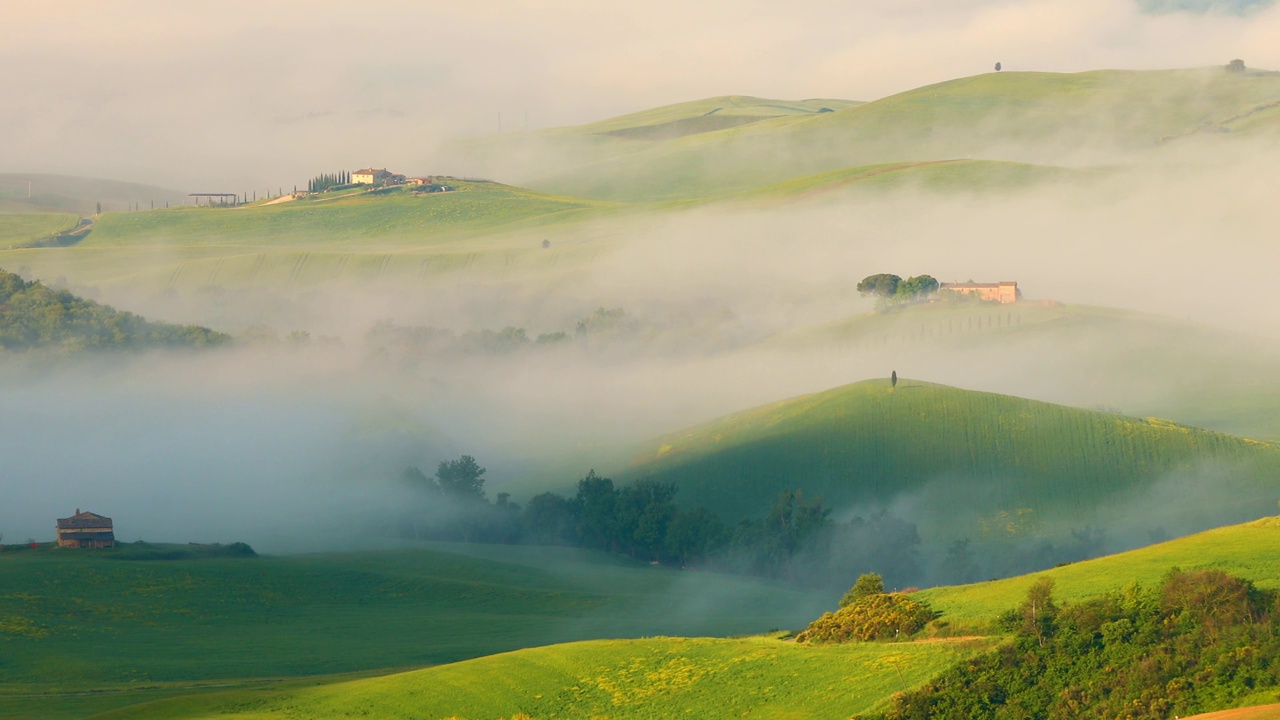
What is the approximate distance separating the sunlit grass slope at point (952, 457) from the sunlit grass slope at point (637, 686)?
75538 millimetres

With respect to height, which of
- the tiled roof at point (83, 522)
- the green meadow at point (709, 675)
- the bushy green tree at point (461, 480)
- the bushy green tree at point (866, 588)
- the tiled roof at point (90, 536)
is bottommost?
the green meadow at point (709, 675)

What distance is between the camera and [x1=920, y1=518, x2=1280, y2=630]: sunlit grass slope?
240 ft

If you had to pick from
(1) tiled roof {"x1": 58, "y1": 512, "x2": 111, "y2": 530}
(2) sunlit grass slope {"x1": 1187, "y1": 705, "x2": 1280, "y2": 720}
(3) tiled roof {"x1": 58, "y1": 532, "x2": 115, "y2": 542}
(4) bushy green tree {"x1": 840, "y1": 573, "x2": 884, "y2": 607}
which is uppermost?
(1) tiled roof {"x1": 58, "y1": 512, "x2": 111, "y2": 530}

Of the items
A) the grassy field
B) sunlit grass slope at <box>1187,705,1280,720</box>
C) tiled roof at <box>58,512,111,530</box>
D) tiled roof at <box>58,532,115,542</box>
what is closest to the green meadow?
sunlit grass slope at <box>1187,705,1280,720</box>

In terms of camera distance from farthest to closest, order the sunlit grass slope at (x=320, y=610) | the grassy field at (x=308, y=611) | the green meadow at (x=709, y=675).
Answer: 1. the sunlit grass slope at (x=320, y=610)
2. the grassy field at (x=308, y=611)
3. the green meadow at (x=709, y=675)

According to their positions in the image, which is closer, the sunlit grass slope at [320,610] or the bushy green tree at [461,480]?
the sunlit grass slope at [320,610]

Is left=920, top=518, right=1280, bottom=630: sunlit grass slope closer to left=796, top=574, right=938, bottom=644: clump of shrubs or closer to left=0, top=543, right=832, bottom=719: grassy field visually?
left=796, top=574, right=938, bottom=644: clump of shrubs

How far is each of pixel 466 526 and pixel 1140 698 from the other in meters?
109

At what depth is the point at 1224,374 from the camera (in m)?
200

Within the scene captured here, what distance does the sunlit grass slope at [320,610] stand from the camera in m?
97.1

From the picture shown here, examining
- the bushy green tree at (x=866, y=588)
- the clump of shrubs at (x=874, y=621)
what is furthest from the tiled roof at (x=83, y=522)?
the clump of shrubs at (x=874, y=621)

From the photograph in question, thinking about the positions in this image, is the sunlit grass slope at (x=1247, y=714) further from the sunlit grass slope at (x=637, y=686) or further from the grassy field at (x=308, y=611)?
the grassy field at (x=308, y=611)

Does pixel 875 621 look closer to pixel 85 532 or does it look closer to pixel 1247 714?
pixel 1247 714

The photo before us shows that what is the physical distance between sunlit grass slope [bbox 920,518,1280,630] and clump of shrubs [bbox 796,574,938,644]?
1356 millimetres
